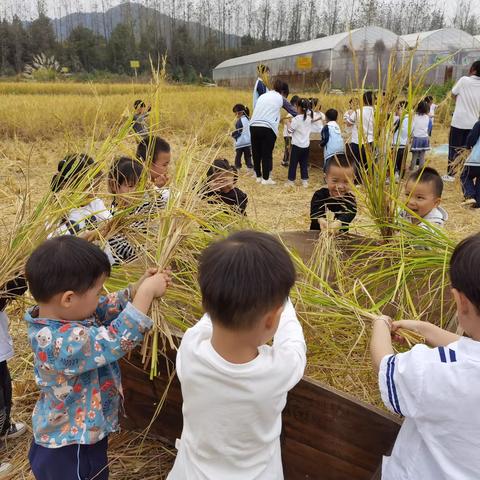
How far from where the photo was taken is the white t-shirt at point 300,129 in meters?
6.58

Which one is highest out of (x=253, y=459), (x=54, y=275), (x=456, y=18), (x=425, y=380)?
(x=456, y=18)

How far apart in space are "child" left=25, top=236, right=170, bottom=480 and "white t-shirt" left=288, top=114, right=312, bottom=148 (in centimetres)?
558

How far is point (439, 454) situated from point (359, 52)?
2022 centimetres

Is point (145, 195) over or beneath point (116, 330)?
over

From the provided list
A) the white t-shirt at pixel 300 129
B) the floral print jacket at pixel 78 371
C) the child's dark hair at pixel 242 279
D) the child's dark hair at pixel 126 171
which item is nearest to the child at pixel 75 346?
the floral print jacket at pixel 78 371

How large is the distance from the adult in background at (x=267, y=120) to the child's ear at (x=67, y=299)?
5485 millimetres

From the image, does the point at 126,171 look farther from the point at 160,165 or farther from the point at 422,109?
the point at 422,109

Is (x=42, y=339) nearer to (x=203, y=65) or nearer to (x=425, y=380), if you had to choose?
(x=425, y=380)

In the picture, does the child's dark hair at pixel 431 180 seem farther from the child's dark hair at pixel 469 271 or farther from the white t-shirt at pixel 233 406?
the white t-shirt at pixel 233 406

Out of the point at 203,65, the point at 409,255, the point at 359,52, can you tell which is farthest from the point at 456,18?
the point at 409,255

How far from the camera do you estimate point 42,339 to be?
1.22m

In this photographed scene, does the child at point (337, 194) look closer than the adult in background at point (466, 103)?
Yes

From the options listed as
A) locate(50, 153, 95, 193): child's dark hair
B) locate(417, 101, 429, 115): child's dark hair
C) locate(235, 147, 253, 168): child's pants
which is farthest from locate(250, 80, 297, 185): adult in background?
locate(50, 153, 95, 193): child's dark hair

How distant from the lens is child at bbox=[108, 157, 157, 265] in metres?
1.87
